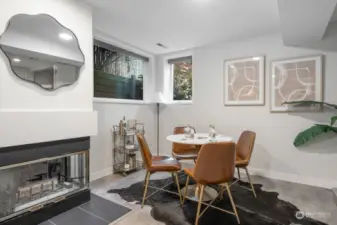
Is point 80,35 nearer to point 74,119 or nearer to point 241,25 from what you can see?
point 74,119

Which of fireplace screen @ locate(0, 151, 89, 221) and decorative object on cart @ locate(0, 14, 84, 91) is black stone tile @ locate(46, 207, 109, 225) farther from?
decorative object on cart @ locate(0, 14, 84, 91)

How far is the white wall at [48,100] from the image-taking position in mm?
1801

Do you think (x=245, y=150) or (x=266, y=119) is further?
(x=266, y=119)

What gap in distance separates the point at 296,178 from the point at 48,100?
3566 mm

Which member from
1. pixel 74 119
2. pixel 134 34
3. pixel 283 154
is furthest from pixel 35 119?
pixel 283 154

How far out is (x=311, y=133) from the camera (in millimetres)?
2883

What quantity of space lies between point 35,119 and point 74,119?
15.5 inches

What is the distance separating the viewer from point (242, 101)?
3.61 meters

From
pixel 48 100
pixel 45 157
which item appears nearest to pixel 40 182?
pixel 45 157

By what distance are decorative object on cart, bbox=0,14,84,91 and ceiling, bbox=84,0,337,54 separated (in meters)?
0.58

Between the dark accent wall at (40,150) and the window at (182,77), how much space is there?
255cm

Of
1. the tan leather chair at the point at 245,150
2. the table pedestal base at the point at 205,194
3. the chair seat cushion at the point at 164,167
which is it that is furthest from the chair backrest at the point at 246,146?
the chair seat cushion at the point at 164,167

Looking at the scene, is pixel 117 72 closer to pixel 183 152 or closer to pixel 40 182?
pixel 183 152

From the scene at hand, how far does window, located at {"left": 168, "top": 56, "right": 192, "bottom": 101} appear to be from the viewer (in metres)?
4.46
